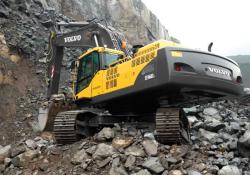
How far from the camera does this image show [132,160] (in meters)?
7.37

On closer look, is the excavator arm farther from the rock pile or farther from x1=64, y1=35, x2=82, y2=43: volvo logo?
the rock pile

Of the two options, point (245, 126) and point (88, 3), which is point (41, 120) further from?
point (88, 3)

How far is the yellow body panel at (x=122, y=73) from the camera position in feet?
27.0

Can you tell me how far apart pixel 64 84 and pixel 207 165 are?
1171cm

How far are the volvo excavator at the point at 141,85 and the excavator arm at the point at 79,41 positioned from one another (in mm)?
→ 29

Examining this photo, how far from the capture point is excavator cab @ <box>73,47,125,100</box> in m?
9.74

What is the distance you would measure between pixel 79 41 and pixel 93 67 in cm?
181

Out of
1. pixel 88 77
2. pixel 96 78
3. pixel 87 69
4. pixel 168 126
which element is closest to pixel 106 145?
pixel 168 126

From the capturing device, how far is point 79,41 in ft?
37.7

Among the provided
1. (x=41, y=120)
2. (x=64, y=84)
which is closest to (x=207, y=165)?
(x=41, y=120)

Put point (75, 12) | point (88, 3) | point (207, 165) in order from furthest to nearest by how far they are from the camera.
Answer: point (88, 3) → point (75, 12) → point (207, 165)

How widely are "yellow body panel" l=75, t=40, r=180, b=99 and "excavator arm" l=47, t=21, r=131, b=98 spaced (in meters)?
0.89

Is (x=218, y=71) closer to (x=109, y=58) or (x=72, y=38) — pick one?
(x=109, y=58)

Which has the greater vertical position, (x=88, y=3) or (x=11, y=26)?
(x=88, y=3)
